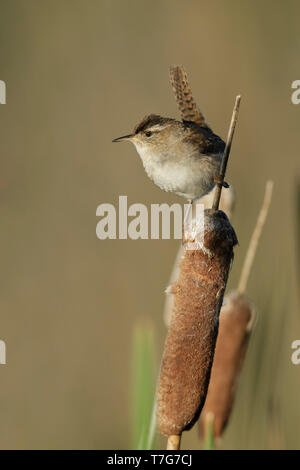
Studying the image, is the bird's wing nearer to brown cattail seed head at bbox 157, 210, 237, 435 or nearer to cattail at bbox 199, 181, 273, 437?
brown cattail seed head at bbox 157, 210, 237, 435

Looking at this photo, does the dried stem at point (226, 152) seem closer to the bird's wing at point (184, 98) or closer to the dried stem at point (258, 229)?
the bird's wing at point (184, 98)

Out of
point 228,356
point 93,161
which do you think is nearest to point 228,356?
point 228,356

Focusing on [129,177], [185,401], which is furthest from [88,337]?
[185,401]

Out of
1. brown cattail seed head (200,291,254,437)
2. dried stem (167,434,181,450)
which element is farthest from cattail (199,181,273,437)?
dried stem (167,434,181,450)

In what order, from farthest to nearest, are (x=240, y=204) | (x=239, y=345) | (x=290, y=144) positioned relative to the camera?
(x=290, y=144) < (x=240, y=204) < (x=239, y=345)

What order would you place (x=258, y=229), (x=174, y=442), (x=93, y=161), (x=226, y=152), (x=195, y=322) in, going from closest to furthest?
(x=226, y=152), (x=195, y=322), (x=174, y=442), (x=258, y=229), (x=93, y=161)

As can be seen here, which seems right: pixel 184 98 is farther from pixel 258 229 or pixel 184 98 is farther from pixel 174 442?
pixel 174 442

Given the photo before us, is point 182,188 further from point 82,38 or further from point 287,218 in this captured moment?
point 82,38
